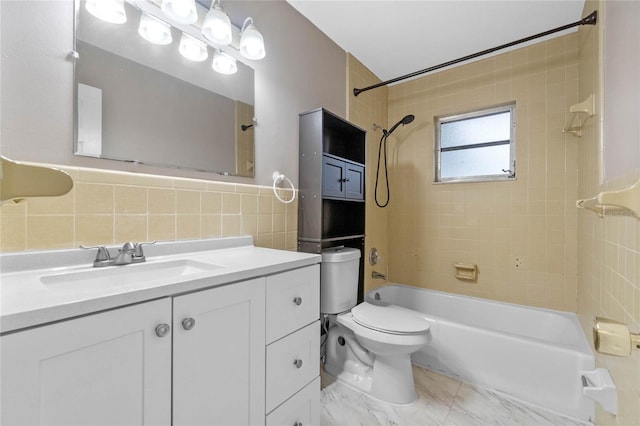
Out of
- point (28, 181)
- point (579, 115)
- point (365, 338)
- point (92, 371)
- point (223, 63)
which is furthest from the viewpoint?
point (579, 115)

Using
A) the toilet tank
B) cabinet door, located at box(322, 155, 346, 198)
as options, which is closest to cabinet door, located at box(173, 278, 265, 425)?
the toilet tank

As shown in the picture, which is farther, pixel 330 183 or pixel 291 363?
pixel 330 183

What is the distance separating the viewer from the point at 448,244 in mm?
2504

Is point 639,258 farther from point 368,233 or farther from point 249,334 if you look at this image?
point 368,233

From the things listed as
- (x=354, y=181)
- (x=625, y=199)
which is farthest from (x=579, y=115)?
(x=625, y=199)

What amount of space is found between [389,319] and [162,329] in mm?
1282

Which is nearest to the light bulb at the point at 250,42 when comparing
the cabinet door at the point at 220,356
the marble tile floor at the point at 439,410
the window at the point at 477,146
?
the cabinet door at the point at 220,356

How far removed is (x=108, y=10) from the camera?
1.03m

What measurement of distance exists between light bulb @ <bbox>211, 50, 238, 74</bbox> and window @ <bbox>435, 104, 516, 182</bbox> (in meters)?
1.94

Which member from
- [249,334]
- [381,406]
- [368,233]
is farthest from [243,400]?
[368,233]

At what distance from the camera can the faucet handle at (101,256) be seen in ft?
Answer: 3.05

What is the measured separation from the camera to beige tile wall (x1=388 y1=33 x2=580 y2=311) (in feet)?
6.77

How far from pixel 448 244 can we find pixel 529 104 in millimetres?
1278

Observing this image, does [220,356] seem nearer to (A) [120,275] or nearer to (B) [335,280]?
(A) [120,275]
